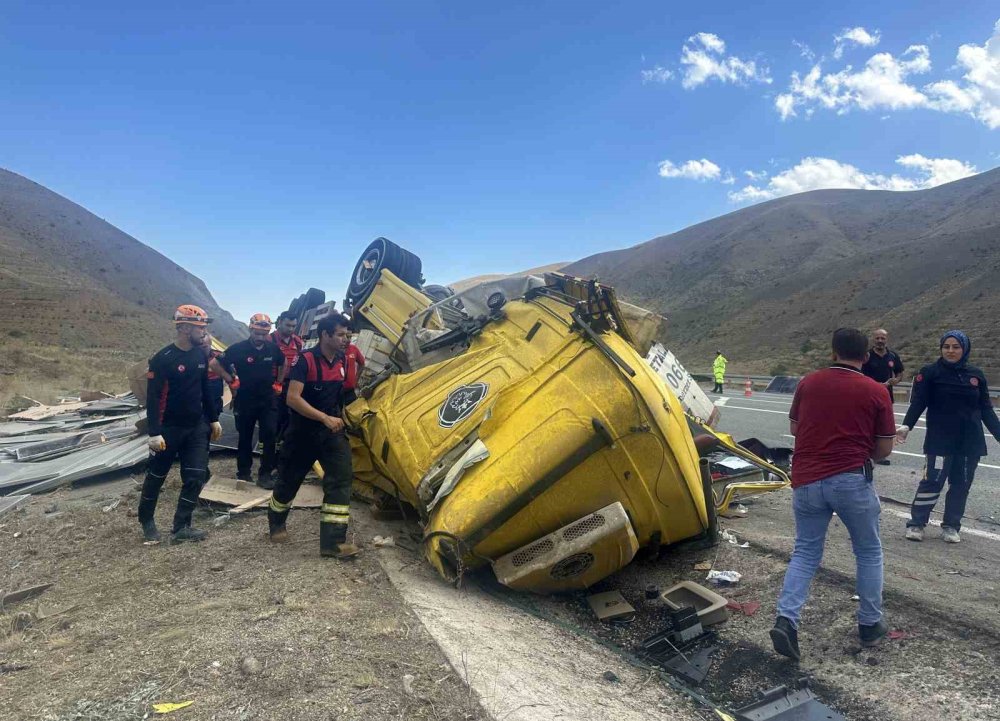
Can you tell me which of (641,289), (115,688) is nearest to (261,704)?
(115,688)

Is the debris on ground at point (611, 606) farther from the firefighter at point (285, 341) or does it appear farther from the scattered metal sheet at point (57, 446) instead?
the scattered metal sheet at point (57, 446)

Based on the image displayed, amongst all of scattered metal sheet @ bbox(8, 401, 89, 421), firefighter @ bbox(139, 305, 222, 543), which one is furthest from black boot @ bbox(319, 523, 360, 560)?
scattered metal sheet @ bbox(8, 401, 89, 421)

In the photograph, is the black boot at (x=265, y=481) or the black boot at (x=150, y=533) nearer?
the black boot at (x=150, y=533)

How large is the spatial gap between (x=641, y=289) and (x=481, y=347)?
6961 cm

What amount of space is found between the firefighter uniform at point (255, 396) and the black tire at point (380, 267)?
2644mm

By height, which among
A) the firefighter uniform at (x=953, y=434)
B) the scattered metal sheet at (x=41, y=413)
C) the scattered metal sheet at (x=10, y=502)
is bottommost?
the scattered metal sheet at (x=10, y=502)

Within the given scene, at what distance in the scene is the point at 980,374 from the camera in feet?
14.5

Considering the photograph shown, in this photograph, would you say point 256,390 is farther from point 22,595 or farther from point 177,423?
point 22,595

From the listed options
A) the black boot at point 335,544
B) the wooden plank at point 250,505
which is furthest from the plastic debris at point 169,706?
the wooden plank at point 250,505

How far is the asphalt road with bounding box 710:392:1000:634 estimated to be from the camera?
325 cm

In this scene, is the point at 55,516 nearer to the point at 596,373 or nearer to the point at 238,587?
the point at 238,587

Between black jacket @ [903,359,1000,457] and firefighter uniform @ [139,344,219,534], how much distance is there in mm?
5054

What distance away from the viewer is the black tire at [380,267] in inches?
327

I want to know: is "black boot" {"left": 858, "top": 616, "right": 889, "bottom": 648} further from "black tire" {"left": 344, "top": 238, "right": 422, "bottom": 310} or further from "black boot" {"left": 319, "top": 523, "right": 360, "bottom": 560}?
"black tire" {"left": 344, "top": 238, "right": 422, "bottom": 310}
